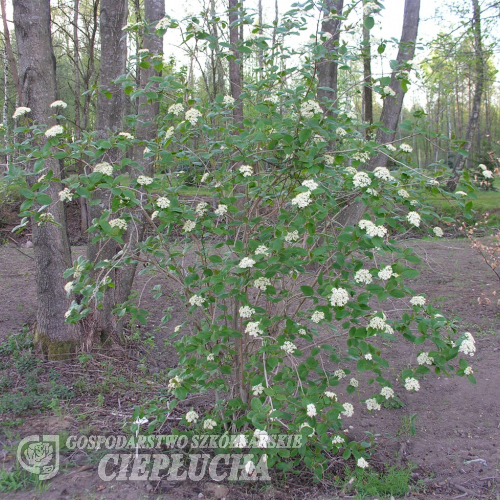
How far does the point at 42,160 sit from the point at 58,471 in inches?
65.6

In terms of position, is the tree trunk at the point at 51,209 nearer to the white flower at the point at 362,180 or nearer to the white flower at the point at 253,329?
the white flower at the point at 253,329

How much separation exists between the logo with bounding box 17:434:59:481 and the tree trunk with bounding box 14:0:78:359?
1.20 m

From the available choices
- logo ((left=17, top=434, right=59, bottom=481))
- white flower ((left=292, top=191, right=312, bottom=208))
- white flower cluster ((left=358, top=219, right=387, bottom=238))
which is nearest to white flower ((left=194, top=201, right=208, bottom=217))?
white flower ((left=292, top=191, right=312, bottom=208))

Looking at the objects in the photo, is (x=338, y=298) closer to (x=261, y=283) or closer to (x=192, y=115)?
(x=261, y=283)

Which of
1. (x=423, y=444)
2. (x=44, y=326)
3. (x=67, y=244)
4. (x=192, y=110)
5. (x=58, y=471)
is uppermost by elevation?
(x=192, y=110)

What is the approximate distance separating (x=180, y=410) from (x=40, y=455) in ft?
3.21

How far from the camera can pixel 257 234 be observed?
8.41 ft

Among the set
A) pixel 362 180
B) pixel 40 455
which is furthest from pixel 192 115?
pixel 40 455

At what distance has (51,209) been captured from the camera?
371 centimetres

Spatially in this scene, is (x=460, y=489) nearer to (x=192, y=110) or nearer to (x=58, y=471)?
(x=58, y=471)

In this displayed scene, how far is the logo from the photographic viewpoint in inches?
95.4

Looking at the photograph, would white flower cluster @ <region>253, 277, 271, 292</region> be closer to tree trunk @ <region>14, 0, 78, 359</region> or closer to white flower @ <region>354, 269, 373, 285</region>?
white flower @ <region>354, 269, 373, 285</region>

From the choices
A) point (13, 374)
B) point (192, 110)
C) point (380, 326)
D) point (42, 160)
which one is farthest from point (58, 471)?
point (192, 110)

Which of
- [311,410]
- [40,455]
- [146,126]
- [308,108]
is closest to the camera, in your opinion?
[311,410]
